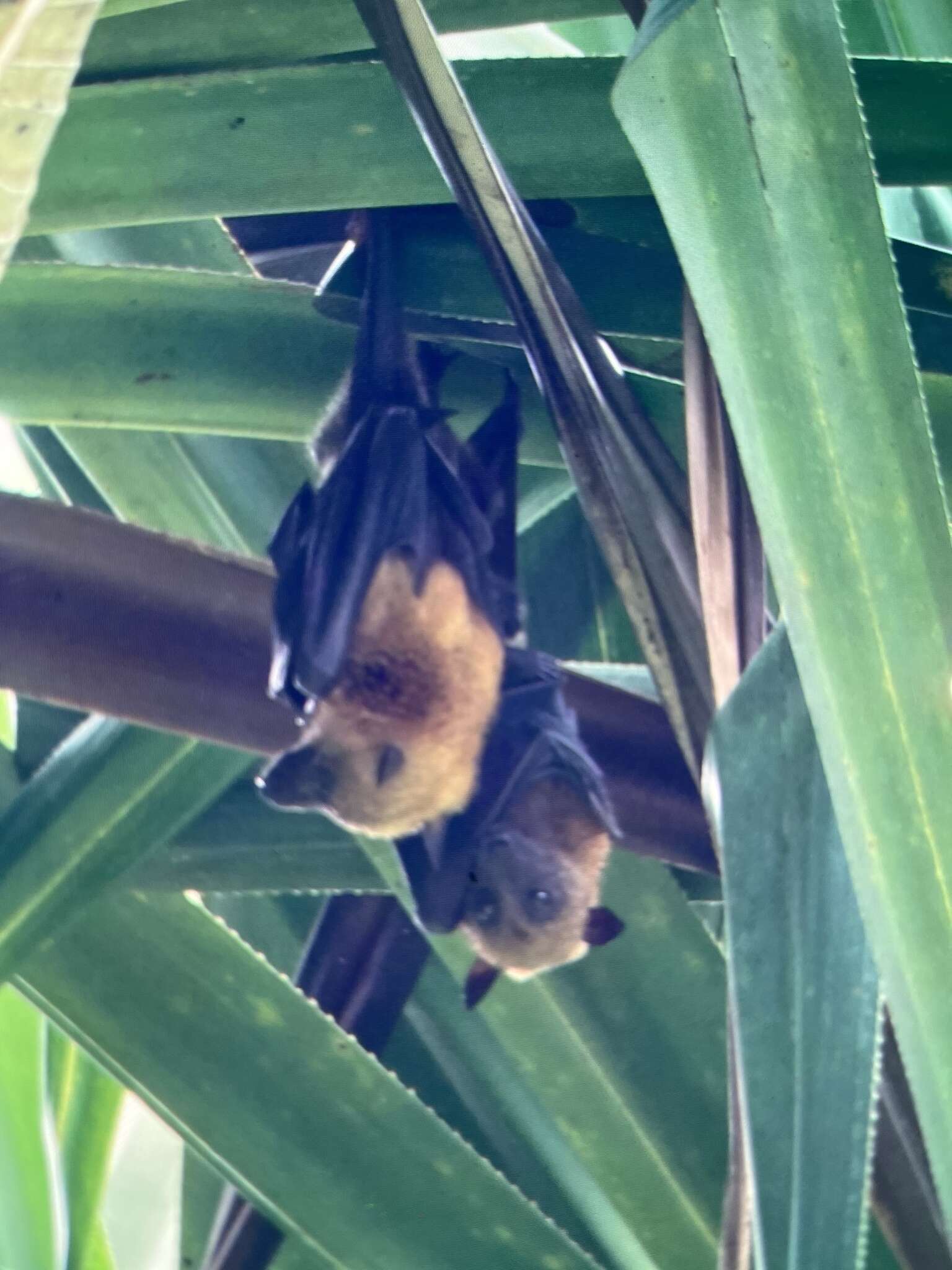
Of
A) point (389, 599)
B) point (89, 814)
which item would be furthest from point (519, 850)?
point (89, 814)

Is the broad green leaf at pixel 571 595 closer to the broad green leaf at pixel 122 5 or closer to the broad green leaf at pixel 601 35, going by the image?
the broad green leaf at pixel 601 35

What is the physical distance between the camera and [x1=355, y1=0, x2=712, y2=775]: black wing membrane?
2.42 feet

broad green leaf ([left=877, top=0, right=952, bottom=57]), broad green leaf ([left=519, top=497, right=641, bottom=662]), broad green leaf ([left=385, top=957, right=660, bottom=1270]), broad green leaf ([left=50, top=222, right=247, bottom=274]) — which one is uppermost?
broad green leaf ([left=877, top=0, right=952, bottom=57])

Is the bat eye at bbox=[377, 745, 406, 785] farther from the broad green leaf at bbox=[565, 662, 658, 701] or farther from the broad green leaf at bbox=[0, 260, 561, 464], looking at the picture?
the broad green leaf at bbox=[0, 260, 561, 464]

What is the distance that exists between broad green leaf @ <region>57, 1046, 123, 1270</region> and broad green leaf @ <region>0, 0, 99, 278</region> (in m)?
1.27

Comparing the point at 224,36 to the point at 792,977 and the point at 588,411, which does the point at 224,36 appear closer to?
the point at 588,411

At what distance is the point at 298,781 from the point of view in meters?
1.31

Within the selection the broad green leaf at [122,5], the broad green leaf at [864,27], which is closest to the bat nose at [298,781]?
the broad green leaf at [122,5]

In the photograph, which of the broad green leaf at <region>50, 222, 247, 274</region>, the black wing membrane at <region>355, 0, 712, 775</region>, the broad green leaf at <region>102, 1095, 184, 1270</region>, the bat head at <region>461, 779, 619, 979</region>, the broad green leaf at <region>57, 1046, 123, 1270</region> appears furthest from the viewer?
the broad green leaf at <region>102, 1095, 184, 1270</region>

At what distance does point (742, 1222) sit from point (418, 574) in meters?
1.22

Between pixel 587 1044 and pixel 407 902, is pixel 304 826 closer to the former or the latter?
pixel 407 902

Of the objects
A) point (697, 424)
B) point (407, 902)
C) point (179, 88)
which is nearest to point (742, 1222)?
point (697, 424)

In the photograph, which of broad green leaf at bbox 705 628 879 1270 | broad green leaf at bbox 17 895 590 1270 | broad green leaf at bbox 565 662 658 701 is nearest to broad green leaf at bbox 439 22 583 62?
broad green leaf at bbox 565 662 658 701

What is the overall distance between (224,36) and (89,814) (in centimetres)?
69
